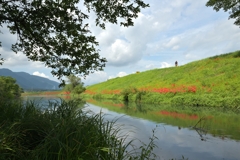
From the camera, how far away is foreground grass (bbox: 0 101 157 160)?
486cm

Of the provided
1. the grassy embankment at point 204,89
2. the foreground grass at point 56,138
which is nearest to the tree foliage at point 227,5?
the grassy embankment at point 204,89

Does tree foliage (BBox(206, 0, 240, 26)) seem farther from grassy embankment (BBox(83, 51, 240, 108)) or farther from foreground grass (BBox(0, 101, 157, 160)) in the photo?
foreground grass (BBox(0, 101, 157, 160))

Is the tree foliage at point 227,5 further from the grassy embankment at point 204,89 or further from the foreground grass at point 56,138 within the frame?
the foreground grass at point 56,138

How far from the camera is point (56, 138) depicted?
A: 16.5 ft

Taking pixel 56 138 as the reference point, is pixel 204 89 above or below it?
above

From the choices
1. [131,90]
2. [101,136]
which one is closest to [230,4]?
[131,90]

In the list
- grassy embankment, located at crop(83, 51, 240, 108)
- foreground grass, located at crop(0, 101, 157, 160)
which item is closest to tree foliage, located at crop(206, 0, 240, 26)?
grassy embankment, located at crop(83, 51, 240, 108)

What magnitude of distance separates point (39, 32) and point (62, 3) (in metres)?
1.61

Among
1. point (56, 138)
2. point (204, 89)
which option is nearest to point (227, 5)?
point (204, 89)

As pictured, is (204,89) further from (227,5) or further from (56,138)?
(56,138)

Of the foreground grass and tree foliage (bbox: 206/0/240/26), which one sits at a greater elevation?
tree foliage (bbox: 206/0/240/26)

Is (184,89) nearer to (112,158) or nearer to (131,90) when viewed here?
(131,90)

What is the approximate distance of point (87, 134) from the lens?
233 inches

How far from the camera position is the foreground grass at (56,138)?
15.9ft
